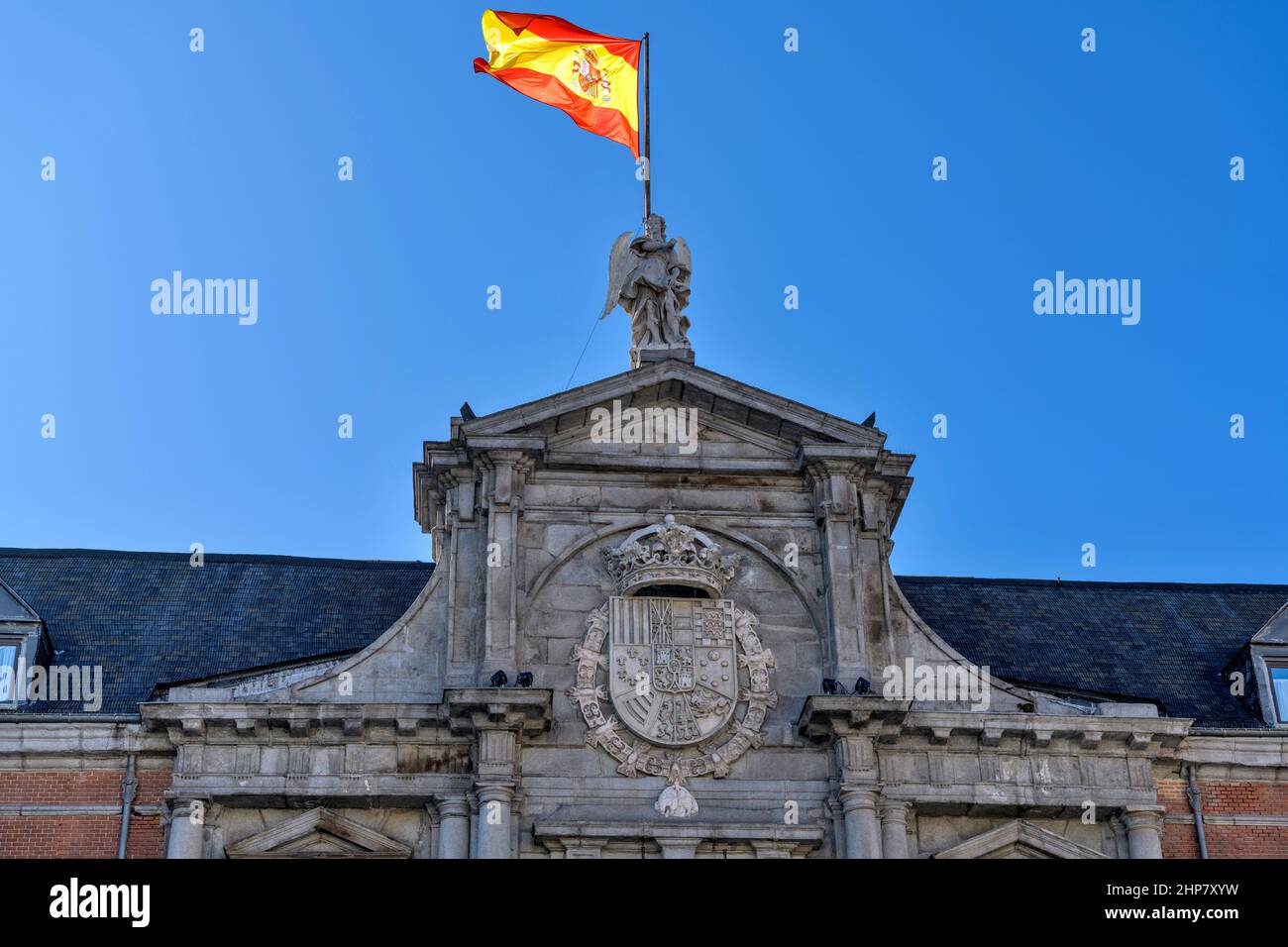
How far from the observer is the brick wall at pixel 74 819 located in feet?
92.3

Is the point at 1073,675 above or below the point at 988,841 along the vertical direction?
above

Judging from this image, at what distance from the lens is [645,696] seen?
29.0 m

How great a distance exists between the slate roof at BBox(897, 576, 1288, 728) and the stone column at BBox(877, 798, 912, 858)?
5.55 m

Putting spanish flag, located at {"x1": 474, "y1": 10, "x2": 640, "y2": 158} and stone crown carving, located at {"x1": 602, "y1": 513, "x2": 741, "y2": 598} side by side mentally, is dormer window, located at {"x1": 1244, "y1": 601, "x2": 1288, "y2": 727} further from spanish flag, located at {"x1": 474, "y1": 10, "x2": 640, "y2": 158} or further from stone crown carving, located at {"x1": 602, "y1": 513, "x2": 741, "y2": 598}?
spanish flag, located at {"x1": 474, "y1": 10, "x2": 640, "y2": 158}

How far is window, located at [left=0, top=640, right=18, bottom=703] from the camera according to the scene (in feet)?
98.3

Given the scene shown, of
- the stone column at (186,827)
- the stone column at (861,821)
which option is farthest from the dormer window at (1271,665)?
the stone column at (186,827)

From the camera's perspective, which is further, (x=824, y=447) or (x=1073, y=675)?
(x=1073, y=675)

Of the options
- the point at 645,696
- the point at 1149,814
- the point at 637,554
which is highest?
the point at 637,554

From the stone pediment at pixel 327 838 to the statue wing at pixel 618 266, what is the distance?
10.2 meters

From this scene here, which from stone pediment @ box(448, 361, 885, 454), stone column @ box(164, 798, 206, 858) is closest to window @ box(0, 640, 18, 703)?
stone column @ box(164, 798, 206, 858)

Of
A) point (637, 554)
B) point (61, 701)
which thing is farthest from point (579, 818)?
point (61, 701)

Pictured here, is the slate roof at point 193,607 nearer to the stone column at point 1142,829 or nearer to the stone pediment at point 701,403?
the stone pediment at point 701,403
